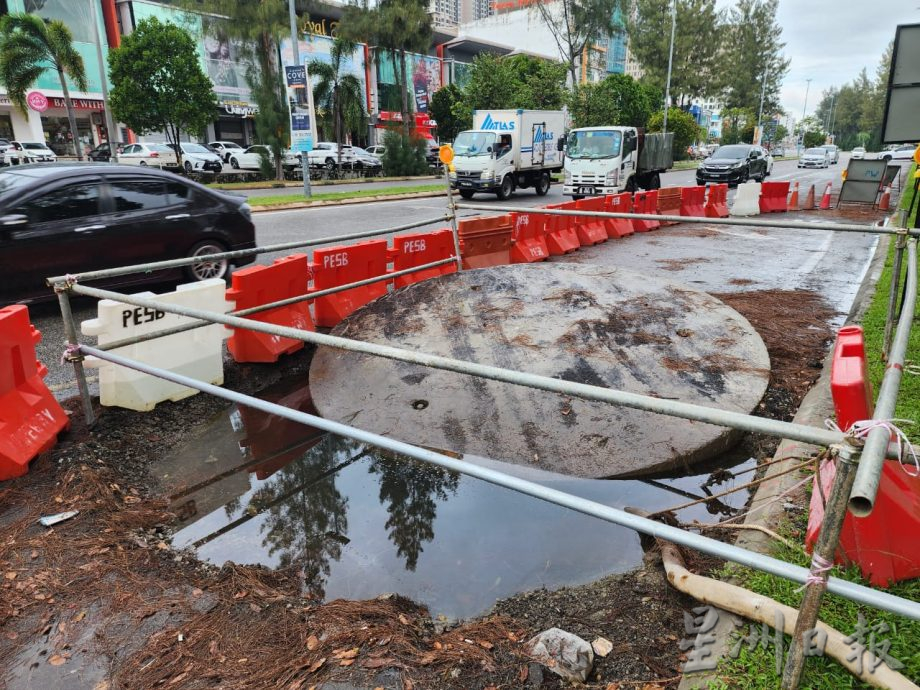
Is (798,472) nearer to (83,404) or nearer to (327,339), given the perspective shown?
(327,339)

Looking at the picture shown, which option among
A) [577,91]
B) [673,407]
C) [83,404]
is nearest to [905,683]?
[673,407]

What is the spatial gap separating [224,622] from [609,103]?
153 ft

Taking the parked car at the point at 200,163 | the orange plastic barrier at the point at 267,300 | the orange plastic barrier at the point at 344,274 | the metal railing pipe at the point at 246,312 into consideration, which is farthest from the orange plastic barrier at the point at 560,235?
the parked car at the point at 200,163

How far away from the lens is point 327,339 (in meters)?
2.76

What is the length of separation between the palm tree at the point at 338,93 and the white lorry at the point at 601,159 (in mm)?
15861

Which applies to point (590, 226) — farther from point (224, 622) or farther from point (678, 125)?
point (678, 125)

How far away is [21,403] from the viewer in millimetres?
4215

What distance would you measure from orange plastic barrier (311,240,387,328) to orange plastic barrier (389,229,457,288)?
1.01 ft

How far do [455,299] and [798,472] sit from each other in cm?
394

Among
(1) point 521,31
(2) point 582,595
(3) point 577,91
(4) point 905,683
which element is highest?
(1) point 521,31

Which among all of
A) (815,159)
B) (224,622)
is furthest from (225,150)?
(815,159)

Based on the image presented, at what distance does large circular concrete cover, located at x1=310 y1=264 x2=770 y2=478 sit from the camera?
4.50m

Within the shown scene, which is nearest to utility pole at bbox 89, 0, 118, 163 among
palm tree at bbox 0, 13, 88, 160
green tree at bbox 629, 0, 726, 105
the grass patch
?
palm tree at bbox 0, 13, 88, 160

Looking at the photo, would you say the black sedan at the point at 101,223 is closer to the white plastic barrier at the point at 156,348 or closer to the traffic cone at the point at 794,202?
the white plastic barrier at the point at 156,348
